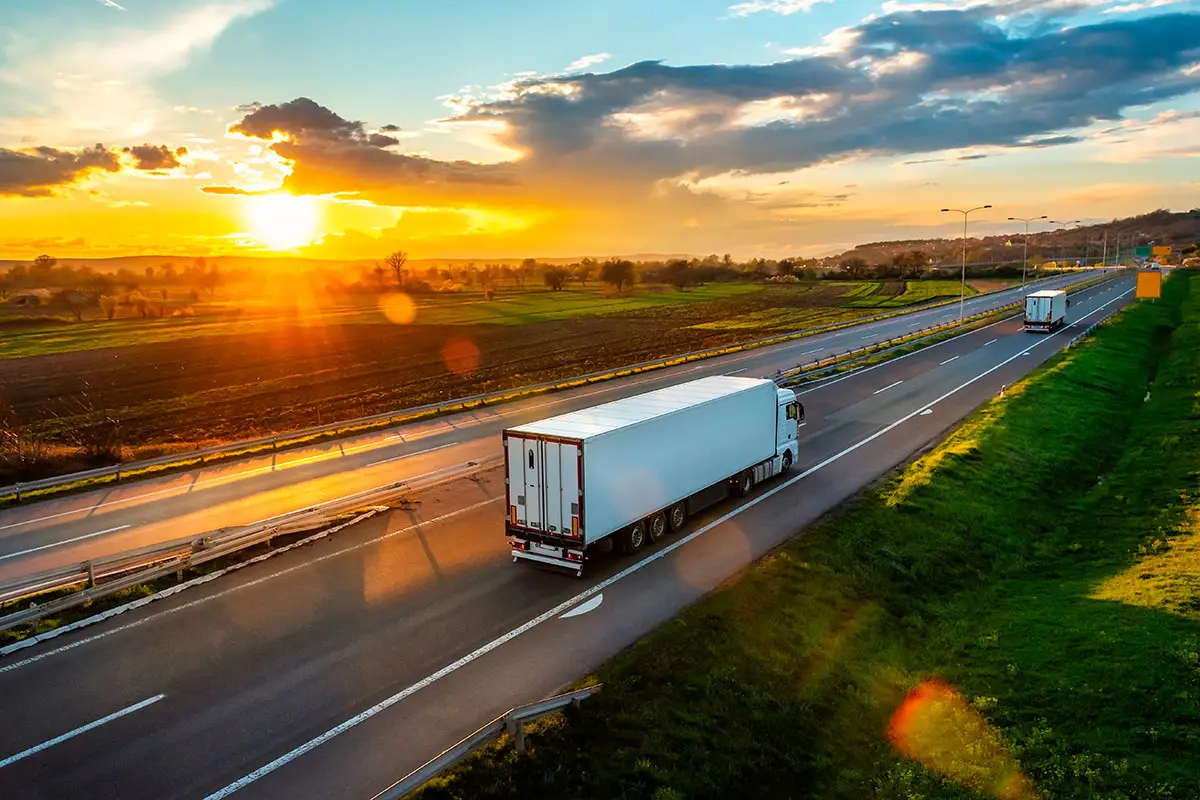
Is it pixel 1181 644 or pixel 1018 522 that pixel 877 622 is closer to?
pixel 1181 644

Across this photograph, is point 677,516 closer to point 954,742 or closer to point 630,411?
point 630,411

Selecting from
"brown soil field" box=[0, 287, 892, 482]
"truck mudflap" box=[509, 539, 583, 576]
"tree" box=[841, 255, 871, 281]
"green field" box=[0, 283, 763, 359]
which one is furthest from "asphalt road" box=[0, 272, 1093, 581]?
"tree" box=[841, 255, 871, 281]

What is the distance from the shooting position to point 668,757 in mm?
11273

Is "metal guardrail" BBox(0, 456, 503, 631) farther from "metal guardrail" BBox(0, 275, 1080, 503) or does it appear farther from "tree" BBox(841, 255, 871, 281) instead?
"tree" BBox(841, 255, 871, 281)

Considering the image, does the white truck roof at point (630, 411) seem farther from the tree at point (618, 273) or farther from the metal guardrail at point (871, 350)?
the tree at point (618, 273)

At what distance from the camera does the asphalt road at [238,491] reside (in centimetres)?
2253

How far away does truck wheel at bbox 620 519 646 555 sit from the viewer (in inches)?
747

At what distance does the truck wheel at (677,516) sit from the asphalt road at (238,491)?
39.1 feet

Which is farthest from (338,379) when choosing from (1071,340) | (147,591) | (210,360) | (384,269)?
(384,269)

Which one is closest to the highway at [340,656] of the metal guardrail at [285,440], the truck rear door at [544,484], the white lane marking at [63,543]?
the truck rear door at [544,484]

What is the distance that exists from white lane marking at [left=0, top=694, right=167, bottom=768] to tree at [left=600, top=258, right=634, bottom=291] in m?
158

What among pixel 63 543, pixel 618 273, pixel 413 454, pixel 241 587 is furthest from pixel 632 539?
pixel 618 273

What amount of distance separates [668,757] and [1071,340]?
64.6 meters

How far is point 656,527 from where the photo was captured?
20.0 m
